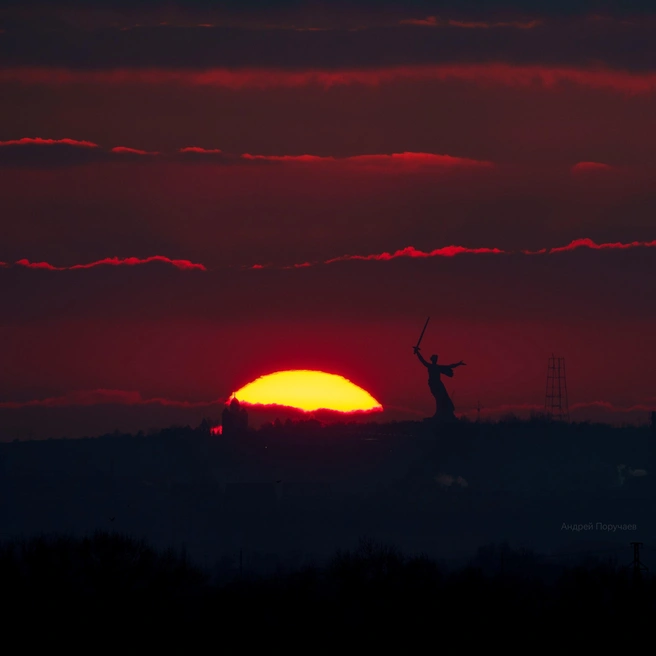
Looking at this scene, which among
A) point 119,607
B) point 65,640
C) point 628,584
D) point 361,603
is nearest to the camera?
point 65,640

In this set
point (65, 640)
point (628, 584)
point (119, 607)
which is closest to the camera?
point (65, 640)

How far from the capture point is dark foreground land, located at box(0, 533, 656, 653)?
120750 mm

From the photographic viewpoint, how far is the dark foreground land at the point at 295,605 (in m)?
121

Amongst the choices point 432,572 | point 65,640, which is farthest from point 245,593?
point 65,640

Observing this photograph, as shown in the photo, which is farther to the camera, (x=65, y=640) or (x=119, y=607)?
(x=119, y=607)

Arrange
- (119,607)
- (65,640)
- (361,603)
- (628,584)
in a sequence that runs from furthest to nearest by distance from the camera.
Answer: (628,584), (361,603), (119,607), (65,640)

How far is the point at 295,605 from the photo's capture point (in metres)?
131

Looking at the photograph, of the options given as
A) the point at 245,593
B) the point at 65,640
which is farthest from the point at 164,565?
the point at 65,640

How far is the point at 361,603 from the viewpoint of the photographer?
132000mm

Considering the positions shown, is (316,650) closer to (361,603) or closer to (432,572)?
(361,603)

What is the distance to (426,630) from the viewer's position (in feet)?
409

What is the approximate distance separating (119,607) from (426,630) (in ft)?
61.0

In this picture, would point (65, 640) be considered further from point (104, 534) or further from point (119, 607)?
point (104, 534)

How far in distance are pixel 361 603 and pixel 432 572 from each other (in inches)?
580
